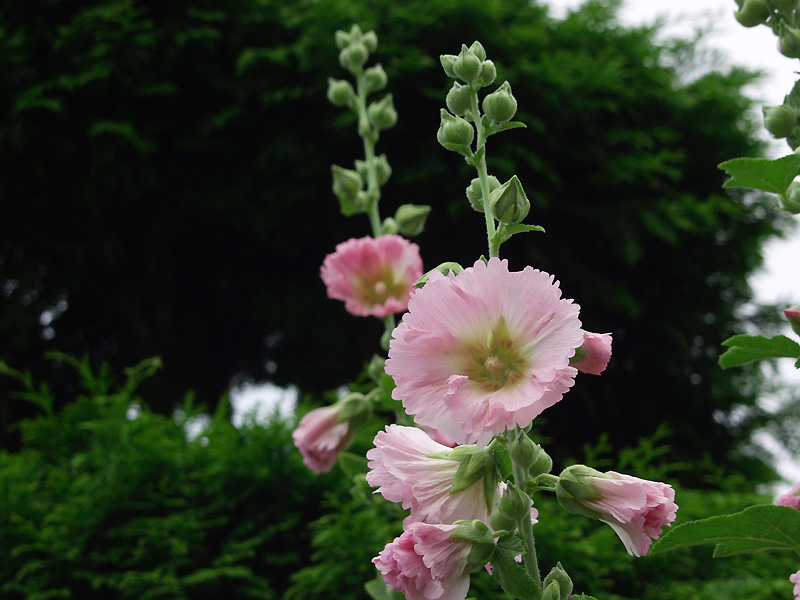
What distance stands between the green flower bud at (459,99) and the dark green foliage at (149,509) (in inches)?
61.0

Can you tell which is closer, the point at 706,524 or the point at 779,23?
the point at 706,524

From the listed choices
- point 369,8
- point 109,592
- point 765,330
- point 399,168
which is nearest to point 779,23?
point 109,592

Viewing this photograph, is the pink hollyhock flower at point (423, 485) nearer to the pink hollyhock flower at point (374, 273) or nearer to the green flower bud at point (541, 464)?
the green flower bud at point (541, 464)

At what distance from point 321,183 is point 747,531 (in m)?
3.12

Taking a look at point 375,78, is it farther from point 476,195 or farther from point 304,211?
point 304,211

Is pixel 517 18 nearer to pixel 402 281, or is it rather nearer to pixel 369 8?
pixel 369 8

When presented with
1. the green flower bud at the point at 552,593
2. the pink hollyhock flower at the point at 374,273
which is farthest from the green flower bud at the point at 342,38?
the green flower bud at the point at 552,593

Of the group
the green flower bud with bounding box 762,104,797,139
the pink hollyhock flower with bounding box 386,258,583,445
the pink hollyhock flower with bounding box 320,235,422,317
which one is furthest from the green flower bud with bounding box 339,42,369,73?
the pink hollyhock flower with bounding box 386,258,583,445

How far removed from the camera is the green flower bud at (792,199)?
0.56 m

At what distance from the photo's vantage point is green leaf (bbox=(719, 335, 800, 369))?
1.74ft

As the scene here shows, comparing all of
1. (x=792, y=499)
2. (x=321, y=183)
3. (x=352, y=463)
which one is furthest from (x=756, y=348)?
(x=321, y=183)

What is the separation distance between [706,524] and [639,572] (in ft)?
5.44

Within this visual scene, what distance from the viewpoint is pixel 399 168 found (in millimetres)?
3166

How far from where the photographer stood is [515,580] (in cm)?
39
